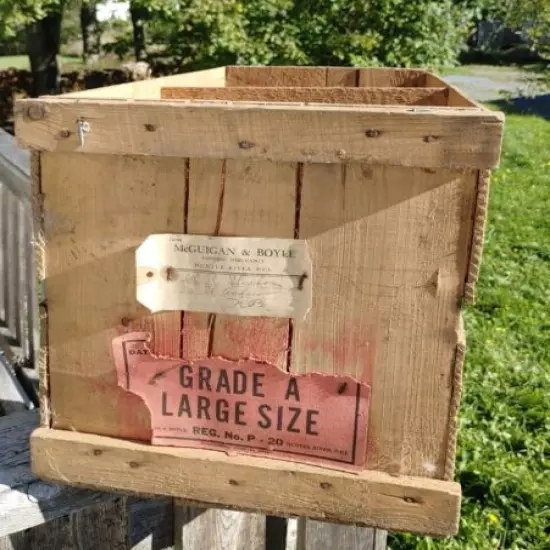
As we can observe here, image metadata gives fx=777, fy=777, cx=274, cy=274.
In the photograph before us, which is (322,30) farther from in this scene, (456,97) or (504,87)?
(504,87)

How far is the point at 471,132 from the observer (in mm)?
1109

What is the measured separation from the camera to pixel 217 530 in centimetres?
167

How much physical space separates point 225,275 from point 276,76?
5.51 ft

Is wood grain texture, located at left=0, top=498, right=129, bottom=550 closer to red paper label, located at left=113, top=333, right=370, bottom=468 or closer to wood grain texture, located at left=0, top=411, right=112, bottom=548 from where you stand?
wood grain texture, located at left=0, top=411, right=112, bottom=548

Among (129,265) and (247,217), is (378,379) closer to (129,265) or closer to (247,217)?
(247,217)

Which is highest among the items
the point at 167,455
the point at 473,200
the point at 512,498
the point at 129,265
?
the point at 473,200

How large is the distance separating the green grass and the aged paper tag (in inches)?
68.9

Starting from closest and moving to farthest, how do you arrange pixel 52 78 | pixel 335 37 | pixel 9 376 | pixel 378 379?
pixel 378 379 → pixel 9 376 → pixel 335 37 → pixel 52 78

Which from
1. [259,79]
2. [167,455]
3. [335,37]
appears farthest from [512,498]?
[335,37]

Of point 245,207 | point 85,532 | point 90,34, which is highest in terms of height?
point 90,34

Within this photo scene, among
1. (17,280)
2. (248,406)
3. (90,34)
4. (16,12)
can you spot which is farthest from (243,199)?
(90,34)

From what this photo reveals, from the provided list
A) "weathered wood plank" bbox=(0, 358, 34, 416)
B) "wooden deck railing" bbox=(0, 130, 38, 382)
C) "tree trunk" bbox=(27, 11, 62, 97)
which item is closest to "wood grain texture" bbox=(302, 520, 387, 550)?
"weathered wood plank" bbox=(0, 358, 34, 416)

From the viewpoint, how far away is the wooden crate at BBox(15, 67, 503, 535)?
45.1 inches

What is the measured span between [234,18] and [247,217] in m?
8.67
